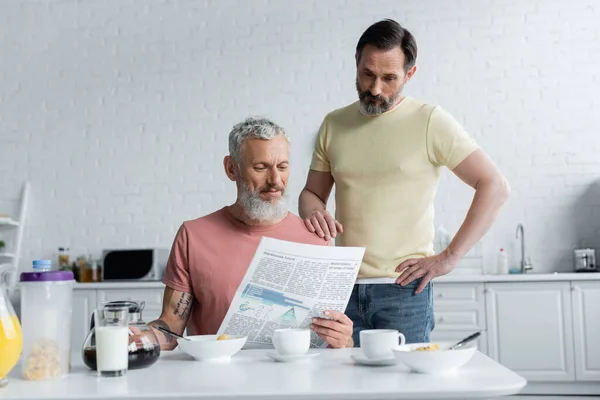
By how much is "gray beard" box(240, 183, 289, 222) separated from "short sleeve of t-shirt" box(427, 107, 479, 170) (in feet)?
1.61

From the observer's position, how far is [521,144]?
4.68 meters

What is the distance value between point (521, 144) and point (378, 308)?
9.46ft

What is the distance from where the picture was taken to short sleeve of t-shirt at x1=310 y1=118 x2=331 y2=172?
2.37 meters

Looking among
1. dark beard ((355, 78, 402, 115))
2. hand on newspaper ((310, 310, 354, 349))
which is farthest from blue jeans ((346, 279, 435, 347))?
dark beard ((355, 78, 402, 115))

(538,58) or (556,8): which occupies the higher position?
(556,8)

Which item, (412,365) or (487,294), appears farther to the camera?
(487,294)

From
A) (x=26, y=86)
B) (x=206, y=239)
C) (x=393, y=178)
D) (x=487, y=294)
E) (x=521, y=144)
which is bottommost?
(x=487, y=294)

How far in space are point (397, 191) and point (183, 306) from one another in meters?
0.74

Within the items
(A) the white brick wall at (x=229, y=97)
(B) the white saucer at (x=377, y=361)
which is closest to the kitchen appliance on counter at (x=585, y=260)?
(A) the white brick wall at (x=229, y=97)

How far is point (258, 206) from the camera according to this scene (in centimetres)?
214

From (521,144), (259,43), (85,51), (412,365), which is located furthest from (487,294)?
(85,51)

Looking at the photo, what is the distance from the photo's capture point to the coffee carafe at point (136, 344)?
1.57 metres

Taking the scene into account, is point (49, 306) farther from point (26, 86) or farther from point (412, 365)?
point (26, 86)

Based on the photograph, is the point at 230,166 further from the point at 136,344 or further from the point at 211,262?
the point at 136,344
